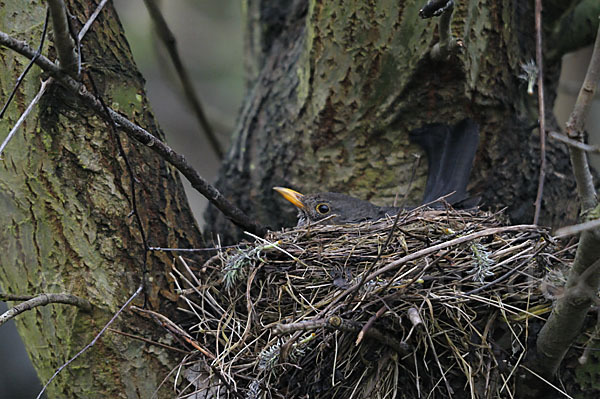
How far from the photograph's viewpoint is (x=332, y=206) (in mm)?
3809

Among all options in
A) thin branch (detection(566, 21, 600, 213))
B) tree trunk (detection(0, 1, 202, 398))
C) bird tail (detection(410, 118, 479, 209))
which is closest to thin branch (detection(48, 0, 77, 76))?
tree trunk (detection(0, 1, 202, 398))

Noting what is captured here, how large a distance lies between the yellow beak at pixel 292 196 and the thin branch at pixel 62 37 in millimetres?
1985

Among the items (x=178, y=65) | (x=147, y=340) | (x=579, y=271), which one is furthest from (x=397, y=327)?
(x=178, y=65)

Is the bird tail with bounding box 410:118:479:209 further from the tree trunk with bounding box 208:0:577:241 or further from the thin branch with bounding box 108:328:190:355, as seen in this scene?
the thin branch with bounding box 108:328:190:355

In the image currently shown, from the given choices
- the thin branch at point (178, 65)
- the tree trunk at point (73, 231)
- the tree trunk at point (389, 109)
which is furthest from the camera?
the thin branch at point (178, 65)

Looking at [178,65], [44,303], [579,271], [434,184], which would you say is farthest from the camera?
[178,65]

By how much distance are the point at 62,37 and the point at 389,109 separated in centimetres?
213

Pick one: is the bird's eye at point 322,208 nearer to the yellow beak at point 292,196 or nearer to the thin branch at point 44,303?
the yellow beak at point 292,196

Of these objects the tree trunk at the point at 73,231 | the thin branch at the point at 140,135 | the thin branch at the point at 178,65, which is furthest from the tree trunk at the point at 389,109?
the tree trunk at the point at 73,231

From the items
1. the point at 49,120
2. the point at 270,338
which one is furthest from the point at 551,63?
the point at 49,120

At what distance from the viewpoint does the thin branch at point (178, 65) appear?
13.3 ft

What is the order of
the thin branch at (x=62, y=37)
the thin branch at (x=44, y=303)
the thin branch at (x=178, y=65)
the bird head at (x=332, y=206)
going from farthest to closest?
the thin branch at (x=178, y=65) < the bird head at (x=332, y=206) < the thin branch at (x=44, y=303) < the thin branch at (x=62, y=37)

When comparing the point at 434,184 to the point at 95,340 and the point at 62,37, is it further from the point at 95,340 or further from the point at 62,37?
the point at 62,37

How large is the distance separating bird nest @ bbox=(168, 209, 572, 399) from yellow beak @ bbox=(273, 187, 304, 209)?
104cm
